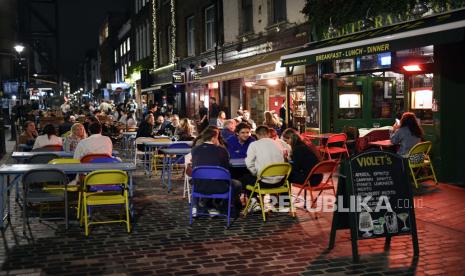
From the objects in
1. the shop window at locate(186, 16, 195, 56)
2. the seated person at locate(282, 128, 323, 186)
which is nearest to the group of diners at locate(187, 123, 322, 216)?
the seated person at locate(282, 128, 323, 186)

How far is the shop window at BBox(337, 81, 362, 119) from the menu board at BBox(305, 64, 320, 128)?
0.62 m

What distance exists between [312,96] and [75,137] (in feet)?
23.2

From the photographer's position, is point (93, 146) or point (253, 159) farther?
point (93, 146)

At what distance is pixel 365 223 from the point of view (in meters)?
6.09

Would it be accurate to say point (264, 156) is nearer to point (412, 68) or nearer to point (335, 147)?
point (412, 68)

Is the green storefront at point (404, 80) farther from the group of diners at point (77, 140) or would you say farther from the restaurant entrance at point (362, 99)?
the group of diners at point (77, 140)

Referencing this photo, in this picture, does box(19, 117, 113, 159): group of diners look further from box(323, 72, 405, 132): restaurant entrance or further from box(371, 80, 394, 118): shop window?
box(371, 80, 394, 118): shop window

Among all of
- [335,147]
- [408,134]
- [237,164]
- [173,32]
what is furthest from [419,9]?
[173,32]

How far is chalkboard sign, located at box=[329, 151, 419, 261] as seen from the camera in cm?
608

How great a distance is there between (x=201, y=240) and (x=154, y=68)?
30.3 metres

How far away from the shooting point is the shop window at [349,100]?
14648 millimetres

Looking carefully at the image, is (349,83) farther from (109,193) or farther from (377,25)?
(109,193)

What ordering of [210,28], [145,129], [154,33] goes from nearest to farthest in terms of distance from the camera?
1. [145,129]
2. [210,28]
3. [154,33]

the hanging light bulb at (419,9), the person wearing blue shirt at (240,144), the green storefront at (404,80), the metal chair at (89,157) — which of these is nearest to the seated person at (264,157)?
the person wearing blue shirt at (240,144)
